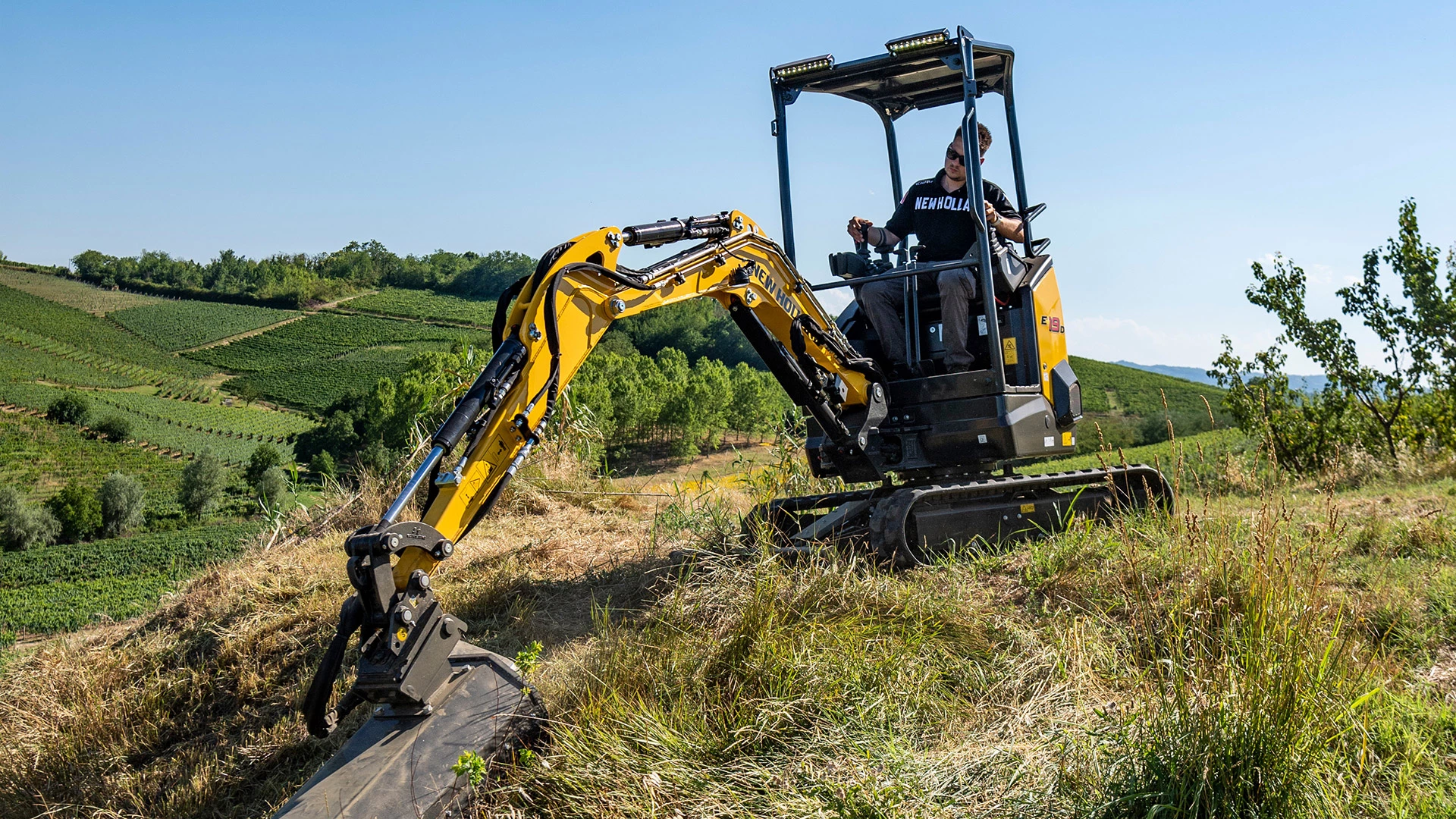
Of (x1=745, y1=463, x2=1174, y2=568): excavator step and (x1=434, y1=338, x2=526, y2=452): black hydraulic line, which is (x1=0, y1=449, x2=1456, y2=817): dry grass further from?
(x1=434, y1=338, x2=526, y2=452): black hydraulic line

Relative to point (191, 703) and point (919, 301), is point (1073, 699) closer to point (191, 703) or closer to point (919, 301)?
point (919, 301)

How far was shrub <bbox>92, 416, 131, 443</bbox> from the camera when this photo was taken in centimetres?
6869

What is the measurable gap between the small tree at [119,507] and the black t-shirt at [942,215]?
6016 centimetres

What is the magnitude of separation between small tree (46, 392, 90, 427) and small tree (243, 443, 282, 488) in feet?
67.9

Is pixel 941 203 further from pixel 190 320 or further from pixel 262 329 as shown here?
pixel 190 320

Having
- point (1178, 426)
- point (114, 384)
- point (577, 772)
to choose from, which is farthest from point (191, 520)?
point (577, 772)

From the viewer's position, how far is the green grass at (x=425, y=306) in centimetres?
8425

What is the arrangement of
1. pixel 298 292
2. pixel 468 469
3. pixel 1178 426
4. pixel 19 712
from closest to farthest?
pixel 468 469 < pixel 19 712 < pixel 1178 426 < pixel 298 292

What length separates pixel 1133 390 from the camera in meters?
50.3

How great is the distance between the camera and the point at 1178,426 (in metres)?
31.4

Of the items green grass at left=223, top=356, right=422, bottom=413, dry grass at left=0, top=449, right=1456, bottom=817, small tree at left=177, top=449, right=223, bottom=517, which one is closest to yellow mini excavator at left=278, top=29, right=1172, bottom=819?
dry grass at left=0, top=449, right=1456, bottom=817

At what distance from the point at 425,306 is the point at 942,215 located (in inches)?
3392

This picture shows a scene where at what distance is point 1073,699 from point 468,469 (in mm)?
2607

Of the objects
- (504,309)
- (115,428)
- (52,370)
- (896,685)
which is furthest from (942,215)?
(52,370)
